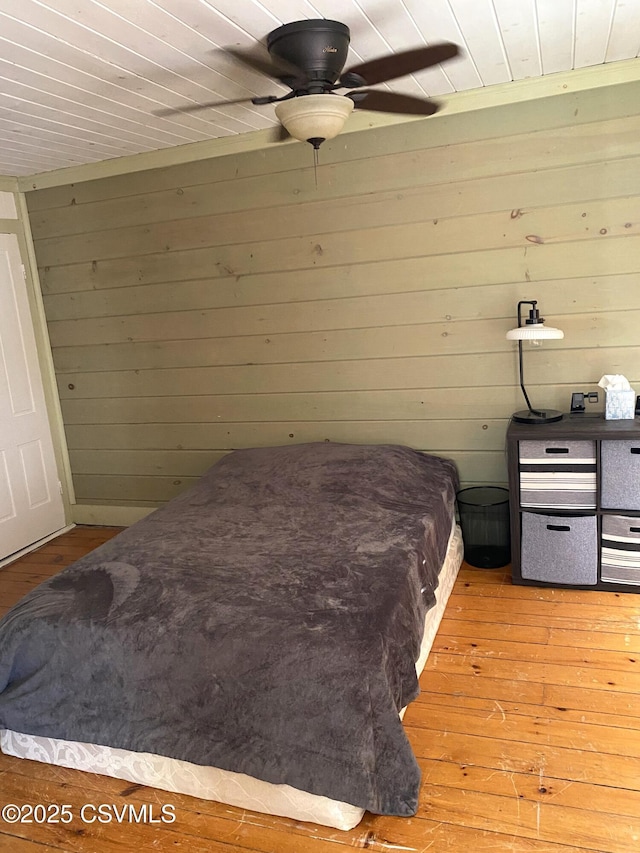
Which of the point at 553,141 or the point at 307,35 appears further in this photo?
the point at 553,141

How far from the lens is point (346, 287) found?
11.4 ft

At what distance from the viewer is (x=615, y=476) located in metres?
2.89

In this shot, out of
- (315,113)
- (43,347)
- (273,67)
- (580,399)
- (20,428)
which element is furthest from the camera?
(43,347)

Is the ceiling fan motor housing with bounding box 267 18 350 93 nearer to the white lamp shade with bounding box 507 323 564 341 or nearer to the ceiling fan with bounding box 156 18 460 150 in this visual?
the ceiling fan with bounding box 156 18 460 150

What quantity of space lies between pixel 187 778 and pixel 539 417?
80.3 inches

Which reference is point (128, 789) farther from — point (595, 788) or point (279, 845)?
point (595, 788)

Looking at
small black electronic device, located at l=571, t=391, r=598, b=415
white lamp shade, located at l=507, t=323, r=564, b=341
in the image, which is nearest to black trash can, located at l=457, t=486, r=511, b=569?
small black electronic device, located at l=571, t=391, r=598, b=415

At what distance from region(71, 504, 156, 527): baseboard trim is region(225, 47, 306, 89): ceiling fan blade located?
2.67 m

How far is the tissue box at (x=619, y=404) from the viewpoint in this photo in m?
2.97

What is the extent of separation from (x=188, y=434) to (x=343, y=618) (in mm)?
2208

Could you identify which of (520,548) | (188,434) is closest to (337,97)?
(520,548)

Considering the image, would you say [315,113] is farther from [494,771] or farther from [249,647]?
[494,771]

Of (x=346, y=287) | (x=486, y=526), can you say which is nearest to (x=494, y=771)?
(x=486, y=526)

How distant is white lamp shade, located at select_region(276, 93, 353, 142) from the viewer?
196 cm
